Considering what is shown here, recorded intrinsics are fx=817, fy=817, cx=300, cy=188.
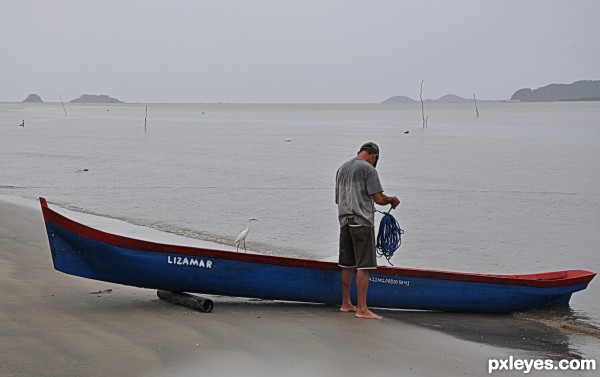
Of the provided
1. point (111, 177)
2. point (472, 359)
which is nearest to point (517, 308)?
point (472, 359)

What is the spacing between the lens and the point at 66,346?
5836mm

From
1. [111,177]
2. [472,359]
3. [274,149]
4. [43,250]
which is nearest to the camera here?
[472,359]

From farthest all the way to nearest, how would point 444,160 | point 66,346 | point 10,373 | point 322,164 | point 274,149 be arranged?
point 274,149, point 444,160, point 322,164, point 66,346, point 10,373

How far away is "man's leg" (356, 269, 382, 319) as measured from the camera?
7.60 m

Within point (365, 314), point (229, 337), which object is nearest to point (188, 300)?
point (229, 337)

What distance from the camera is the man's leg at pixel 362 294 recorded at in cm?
760

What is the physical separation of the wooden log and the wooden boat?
7 cm

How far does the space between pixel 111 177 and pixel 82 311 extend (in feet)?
62.5

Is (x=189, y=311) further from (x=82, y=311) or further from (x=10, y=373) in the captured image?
(x=10, y=373)

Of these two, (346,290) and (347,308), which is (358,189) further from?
(347,308)

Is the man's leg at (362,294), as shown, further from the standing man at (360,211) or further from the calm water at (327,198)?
the calm water at (327,198)

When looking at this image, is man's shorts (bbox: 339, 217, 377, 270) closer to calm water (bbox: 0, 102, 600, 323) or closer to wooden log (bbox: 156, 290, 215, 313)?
wooden log (bbox: 156, 290, 215, 313)

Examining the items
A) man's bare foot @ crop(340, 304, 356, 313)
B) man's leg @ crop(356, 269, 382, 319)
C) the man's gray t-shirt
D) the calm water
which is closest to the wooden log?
man's bare foot @ crop(340, 304, 356, 313)

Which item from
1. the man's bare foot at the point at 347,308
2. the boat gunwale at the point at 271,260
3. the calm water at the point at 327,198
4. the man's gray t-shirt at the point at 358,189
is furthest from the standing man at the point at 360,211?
the calm water at the point at 327,198
